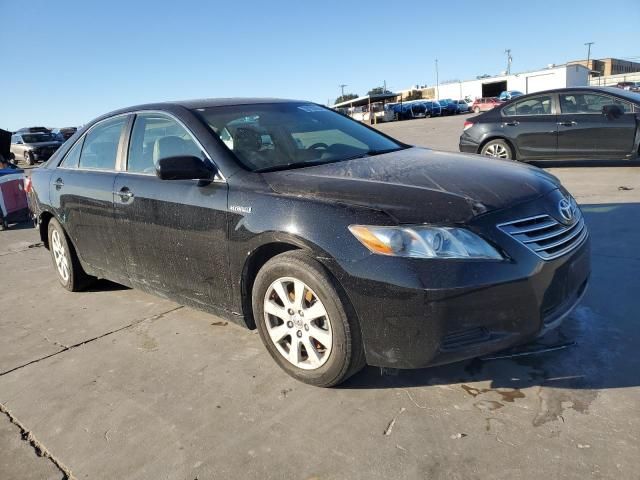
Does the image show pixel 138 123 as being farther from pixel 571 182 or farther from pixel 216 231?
pixel 571 182

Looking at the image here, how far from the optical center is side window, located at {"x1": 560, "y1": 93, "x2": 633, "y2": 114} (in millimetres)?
8625

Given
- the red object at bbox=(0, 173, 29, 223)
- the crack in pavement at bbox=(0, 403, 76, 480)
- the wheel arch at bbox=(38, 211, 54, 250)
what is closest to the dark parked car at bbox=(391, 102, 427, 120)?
the red object at bbox=(0, 173, 29, 223)

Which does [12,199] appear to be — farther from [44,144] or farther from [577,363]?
[44,144]

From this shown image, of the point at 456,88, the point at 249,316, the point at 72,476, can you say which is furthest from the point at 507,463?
the point at 456,88

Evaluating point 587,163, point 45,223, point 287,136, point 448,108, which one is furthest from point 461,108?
point 287,136

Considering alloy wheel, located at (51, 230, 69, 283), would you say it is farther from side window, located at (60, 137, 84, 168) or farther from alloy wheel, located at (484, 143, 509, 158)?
alloy wheel, located at (484, 143, 509, 158)

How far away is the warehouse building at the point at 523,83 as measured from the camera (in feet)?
195

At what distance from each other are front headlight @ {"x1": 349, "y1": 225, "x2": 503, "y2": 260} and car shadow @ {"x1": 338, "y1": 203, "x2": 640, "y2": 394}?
2.19ft

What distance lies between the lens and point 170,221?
136 inches

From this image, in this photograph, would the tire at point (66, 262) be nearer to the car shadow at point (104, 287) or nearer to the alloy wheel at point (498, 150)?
the car shadow at point (104, 287)

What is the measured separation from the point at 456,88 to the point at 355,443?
8576cm

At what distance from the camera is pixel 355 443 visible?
2.38 meters

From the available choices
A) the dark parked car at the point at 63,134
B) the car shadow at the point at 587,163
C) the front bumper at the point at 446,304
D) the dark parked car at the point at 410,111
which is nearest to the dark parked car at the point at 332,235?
the front bumper at the point at 446,304

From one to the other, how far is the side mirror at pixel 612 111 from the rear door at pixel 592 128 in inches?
1.3
